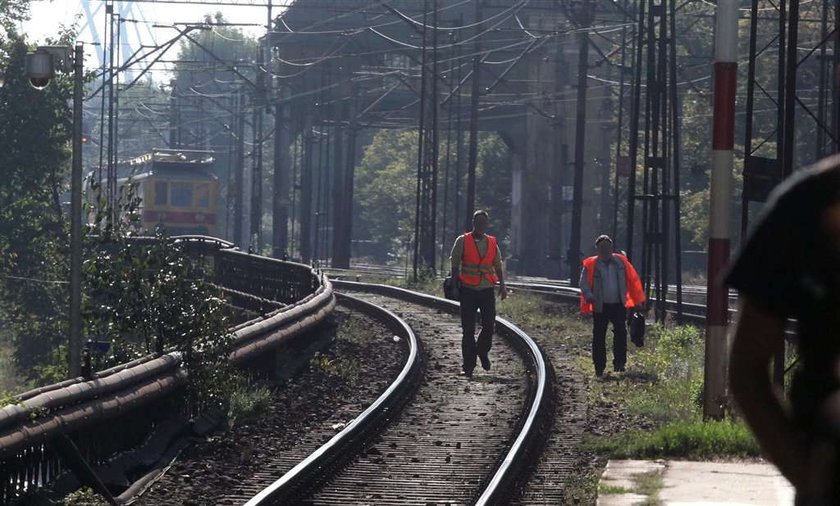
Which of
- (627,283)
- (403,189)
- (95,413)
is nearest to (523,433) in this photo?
(95,413)

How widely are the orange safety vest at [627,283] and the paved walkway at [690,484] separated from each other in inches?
251

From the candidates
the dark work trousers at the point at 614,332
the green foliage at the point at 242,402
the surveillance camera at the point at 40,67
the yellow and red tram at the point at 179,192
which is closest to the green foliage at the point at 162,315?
the green foliage at the point at 242,402

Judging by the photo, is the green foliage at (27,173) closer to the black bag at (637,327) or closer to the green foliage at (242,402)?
the black bag at (637,327)

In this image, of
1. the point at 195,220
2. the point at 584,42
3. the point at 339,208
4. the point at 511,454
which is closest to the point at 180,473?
the point at 511,454

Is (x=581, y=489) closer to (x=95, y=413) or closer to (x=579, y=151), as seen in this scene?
(x=95, y=413)

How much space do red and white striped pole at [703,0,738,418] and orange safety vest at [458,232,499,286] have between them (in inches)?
167

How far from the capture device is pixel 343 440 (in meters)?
12.0

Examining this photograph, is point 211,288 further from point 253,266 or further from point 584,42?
point 584,42

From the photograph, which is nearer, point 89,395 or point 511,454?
point 89,395

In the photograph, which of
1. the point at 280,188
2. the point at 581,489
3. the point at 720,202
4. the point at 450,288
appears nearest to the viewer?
the point at 581,489

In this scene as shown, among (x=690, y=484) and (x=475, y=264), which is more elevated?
(x=475, y=264)

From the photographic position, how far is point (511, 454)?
11203mm

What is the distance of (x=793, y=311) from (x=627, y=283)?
47.0 ft

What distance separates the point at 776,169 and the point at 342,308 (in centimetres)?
1906
